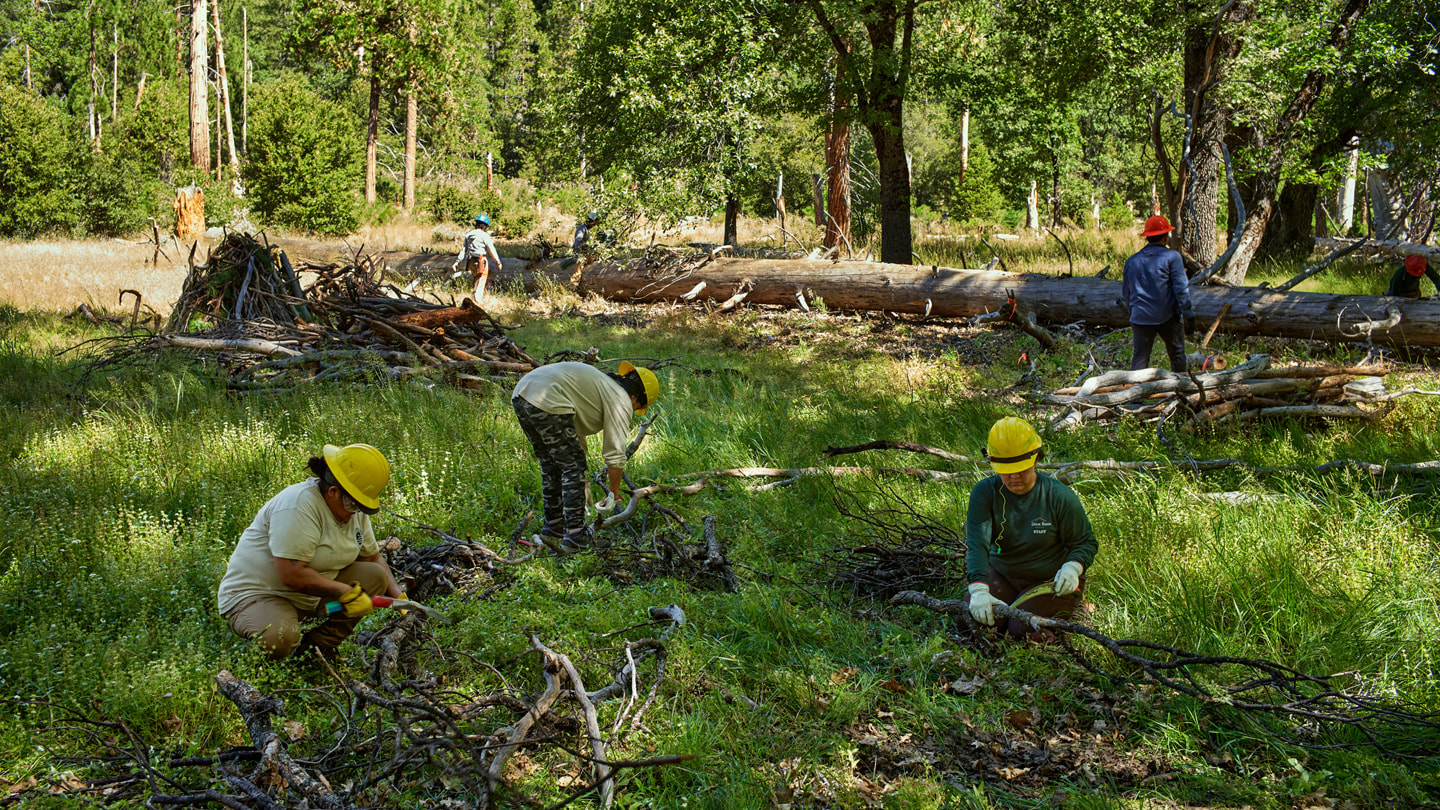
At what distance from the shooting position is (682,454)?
686 cm

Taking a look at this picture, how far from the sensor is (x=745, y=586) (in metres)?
4.56

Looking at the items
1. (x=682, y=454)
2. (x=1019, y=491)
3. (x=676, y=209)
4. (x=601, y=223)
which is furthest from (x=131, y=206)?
(x=1019, y=491)

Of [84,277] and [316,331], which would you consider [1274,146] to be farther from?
[84,277]

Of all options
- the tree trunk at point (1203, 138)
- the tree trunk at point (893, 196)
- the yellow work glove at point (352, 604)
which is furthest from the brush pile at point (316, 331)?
the tree trunk at point (1203, 138)

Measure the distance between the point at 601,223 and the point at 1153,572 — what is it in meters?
12.1

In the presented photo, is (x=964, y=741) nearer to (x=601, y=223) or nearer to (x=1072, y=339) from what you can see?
(x=1072, y=339)

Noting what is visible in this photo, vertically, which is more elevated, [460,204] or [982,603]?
[460,204]

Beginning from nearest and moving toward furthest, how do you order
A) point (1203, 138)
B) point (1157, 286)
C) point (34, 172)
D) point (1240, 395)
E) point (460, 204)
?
point (1240, 395) < point (1157, 286) < point (1203, 138) < point (34, 172) < point (460, 204)

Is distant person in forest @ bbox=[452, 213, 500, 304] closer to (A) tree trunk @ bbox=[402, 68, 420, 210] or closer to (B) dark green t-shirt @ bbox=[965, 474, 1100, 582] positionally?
(B) dark green t-shirt @ bbox=[965, 474, 1100, 582]

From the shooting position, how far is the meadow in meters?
3.07

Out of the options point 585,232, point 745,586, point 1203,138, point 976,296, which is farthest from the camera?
point 585,232

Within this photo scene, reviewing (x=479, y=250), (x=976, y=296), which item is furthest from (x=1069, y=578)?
(x=479, y=250)

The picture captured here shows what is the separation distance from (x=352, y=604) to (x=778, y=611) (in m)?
1.98

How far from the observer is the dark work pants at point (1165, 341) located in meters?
7.90
